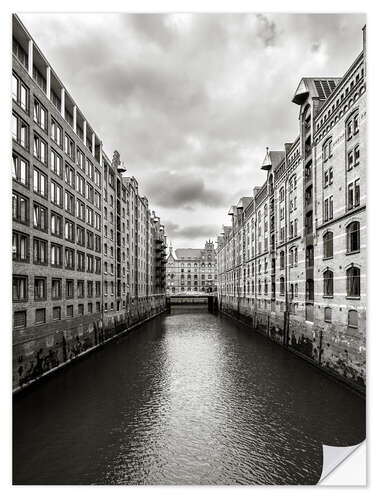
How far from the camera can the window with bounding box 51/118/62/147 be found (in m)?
20.2

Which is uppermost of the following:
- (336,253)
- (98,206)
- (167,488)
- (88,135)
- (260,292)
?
(88,135)

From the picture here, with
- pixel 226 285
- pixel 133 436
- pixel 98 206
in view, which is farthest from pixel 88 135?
pixel 226 285

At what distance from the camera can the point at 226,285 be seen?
68.6 m

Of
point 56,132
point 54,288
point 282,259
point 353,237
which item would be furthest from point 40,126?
point 282,259

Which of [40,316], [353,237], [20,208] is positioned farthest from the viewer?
[40,316]

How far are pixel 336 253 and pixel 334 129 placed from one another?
7218mm

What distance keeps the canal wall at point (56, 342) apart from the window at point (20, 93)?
11.4 meters

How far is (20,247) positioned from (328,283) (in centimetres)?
→ 1726

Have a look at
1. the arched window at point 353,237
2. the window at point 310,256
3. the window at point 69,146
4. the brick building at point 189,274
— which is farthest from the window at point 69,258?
the brick building at point 189,274

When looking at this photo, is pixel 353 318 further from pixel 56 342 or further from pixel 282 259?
pixel 56 342

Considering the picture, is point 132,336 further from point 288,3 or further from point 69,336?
point 288,3

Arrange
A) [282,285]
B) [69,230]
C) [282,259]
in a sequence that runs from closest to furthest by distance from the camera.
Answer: [69,230] → [282,285] → [282,259]

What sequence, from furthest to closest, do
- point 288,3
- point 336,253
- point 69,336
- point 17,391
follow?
1. point 69,336
2. point 336,253
3. point 17,391
4. point 288,3

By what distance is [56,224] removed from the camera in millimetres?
21078
